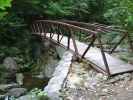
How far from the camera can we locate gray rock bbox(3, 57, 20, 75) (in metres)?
7.71

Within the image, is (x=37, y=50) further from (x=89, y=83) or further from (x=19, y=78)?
(x=89, y=83)

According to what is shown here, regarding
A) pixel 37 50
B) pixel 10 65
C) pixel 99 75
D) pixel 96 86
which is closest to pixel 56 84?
pixel 96 86

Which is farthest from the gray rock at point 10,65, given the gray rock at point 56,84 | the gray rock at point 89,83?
the gray rock at point 89,83

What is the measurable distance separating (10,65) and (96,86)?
5.19 meters

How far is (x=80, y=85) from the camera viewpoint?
3895mm

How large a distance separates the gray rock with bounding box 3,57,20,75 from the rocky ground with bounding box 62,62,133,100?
414 centimetres

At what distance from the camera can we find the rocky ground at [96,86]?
3.44 meters

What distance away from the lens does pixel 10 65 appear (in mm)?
7824

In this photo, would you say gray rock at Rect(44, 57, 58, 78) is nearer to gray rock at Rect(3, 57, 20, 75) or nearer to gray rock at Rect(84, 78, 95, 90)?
gray rock at Rect(3, 57, 20, 75)

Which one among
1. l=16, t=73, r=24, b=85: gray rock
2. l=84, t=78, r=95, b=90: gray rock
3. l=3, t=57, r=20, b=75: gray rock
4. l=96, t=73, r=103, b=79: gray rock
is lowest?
l=16, t=73, r=24, b=85: gray rock

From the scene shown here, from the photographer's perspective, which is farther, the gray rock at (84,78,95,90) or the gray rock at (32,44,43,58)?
the gray rock at (32,44,43,58)

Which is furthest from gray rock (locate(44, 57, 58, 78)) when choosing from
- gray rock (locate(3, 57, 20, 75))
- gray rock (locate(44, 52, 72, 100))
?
gray rock (locate(44, 52, 72, 100))

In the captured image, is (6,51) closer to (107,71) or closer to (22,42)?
(22,42)

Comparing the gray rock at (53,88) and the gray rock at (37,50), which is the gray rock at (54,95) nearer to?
the gray rock at (53,88)
